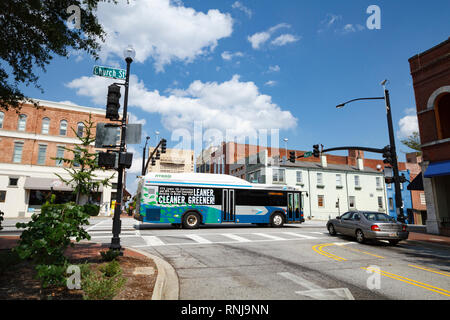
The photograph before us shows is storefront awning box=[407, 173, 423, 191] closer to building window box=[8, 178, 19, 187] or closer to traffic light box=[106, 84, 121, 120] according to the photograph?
traffic light box=[106, 84, 121, 120]

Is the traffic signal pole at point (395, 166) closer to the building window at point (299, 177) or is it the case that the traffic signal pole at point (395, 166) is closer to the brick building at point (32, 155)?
the building window at point (299, 177)

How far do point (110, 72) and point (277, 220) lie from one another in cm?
1540

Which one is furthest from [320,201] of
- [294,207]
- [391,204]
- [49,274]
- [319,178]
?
[49,274]

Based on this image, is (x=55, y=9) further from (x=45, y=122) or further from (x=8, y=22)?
(x=45, y=122)

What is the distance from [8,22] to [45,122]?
2861 cm

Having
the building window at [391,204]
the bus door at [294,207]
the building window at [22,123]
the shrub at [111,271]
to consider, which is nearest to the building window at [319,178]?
the building window at [391,204]

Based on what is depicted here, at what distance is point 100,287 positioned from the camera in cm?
464

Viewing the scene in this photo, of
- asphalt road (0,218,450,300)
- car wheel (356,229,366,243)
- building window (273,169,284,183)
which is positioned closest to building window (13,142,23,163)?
asphalt road (0,218,450,300)

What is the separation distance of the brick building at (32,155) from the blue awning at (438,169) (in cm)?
3197

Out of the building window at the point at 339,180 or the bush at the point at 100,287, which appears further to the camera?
the building window at the point at 339,180

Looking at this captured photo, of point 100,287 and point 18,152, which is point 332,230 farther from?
point 18,152

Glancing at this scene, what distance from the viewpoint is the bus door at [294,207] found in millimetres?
20047

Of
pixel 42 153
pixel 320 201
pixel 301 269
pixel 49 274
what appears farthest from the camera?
pixel 320 201
